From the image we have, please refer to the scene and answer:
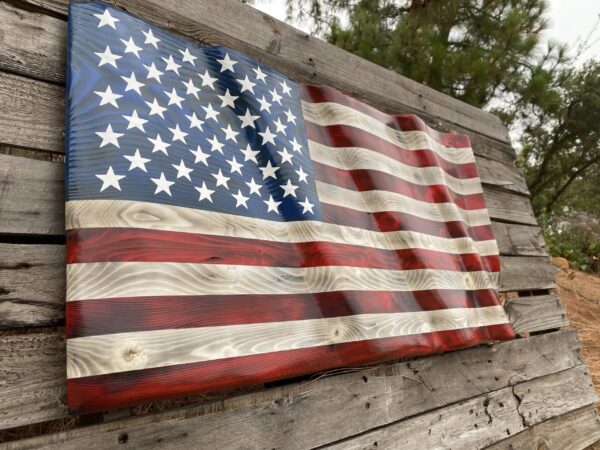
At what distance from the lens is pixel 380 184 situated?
1.95m

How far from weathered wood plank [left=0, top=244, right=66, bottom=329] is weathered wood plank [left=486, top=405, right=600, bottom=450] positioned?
2001mm

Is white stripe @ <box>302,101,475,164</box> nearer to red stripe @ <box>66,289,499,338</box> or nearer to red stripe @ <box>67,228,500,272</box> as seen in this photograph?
red stripe @ <box>67,228,500,272</box>

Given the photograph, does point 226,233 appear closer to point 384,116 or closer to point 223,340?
point 223,340

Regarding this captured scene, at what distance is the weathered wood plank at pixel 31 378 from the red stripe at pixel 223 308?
0.16 meters

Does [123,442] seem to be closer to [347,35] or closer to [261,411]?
[261,411]

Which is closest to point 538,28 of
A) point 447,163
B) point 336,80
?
point 447,163

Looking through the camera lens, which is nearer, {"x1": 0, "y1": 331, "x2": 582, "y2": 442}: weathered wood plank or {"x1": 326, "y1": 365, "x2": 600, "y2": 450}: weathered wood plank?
{"x1": 0, "y1": 331, "x2": 582, "y2": 442}: weathered wood plank

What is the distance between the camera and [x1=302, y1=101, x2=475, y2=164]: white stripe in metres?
1.93

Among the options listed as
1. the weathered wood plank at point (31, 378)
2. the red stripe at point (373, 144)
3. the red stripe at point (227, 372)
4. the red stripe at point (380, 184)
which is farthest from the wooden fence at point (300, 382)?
the red stripe at point (380, 184)

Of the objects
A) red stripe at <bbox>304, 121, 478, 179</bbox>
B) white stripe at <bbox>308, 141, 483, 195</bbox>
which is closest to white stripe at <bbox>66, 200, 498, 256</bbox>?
white stripe at <bbox>308, 141, 483, 195</bbox>

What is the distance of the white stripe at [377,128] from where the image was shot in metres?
1.93

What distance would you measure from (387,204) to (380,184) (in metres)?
0.10

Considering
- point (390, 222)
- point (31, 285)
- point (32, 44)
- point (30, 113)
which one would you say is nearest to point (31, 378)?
point (31, 285)

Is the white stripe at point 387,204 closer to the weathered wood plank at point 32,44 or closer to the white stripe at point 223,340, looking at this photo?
the white stripe at point 223,340
